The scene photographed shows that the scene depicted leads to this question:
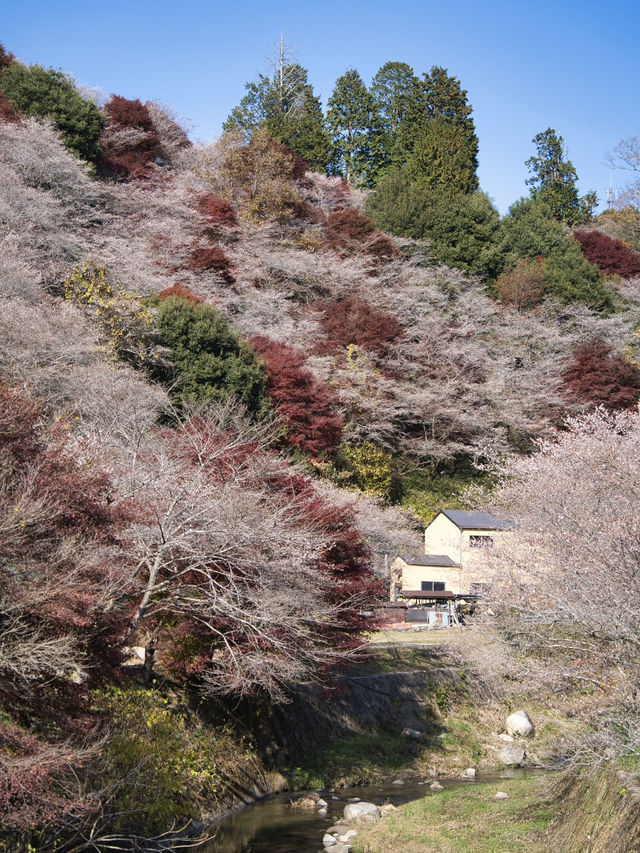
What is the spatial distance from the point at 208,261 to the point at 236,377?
386 inches

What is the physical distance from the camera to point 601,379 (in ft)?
109

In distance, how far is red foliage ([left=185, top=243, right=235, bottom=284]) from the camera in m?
30.9

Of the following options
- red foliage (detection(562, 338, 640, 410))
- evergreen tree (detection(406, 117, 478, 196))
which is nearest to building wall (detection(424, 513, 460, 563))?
red foliage (detection(562, 338, 640, 410))

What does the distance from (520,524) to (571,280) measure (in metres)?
26.2

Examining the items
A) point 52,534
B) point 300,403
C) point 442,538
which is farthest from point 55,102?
point 52,534

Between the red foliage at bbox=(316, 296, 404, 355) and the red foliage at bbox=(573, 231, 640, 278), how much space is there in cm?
1816

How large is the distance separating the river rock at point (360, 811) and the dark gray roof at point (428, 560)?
12.6 metres

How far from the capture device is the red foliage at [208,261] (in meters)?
30.9

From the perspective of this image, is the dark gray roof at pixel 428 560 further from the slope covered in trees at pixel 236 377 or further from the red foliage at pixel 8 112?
the red foliage at pixel 8 112

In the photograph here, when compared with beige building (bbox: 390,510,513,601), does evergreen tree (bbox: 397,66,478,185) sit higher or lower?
higher

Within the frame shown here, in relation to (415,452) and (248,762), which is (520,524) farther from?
(415,452)

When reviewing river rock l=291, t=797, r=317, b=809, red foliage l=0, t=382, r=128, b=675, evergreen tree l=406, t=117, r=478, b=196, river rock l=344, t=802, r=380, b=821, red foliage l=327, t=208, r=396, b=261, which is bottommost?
river rock l=291, t=797, r=317, b=809

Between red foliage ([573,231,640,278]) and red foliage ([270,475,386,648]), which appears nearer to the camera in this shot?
red foliage ([270,475,386,648])

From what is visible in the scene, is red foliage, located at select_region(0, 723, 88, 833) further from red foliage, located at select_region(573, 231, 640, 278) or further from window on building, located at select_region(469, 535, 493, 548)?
red foliage, located at select_region(573, 231, 640, 278)
